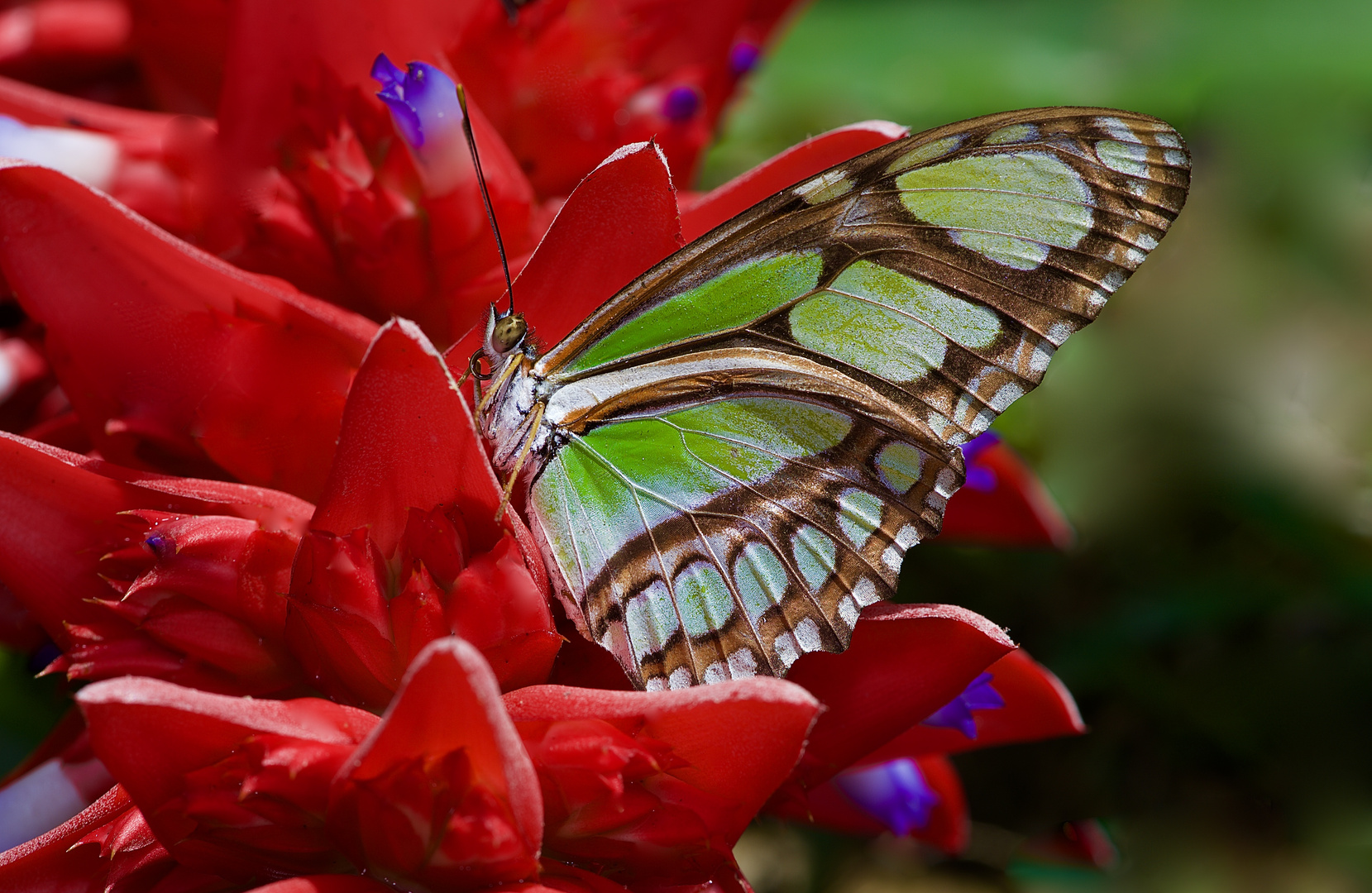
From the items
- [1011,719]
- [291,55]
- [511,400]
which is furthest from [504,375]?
[1011,719]

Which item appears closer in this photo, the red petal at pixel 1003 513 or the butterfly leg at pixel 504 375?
the butterfly leg at pixel 504 375

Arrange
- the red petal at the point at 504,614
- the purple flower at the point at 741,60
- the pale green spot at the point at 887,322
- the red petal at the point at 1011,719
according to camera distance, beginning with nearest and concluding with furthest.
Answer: the red petal at the point at 504,614, the pale green spot at the point at 887,322, the red petal at the point at 1011,719, the purple flower at the point at 741,60

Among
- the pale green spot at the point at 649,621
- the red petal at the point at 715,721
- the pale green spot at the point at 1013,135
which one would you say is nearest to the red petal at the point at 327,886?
the red petal at the point at 715,721

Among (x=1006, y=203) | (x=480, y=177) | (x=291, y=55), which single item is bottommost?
(x=1006, y=203)

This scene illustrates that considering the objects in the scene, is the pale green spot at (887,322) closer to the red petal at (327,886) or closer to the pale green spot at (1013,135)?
the pale green spot at (1013,135)

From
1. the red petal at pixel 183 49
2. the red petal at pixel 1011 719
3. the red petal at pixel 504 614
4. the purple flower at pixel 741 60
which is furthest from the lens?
the purple flower at pixel 741 60

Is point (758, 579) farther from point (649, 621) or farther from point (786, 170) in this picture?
point (786, 170)
